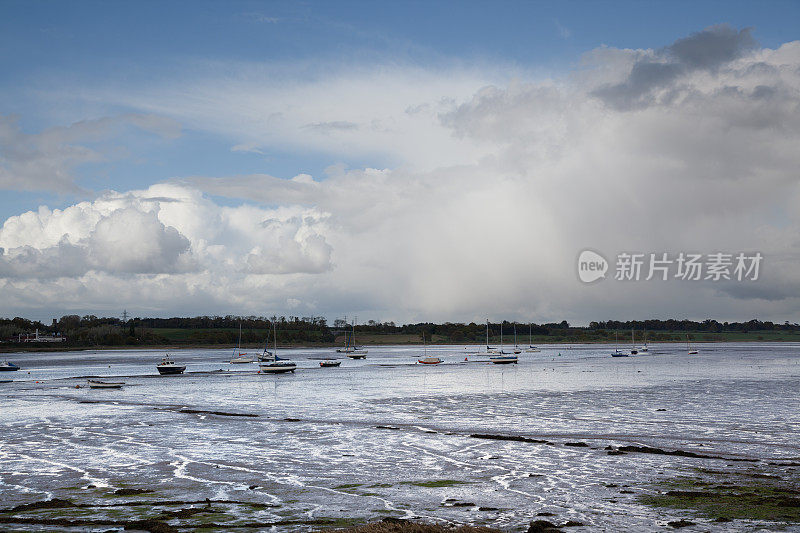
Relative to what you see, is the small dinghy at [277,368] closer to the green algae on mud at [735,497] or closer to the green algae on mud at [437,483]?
the green algae on mud at [437,483]

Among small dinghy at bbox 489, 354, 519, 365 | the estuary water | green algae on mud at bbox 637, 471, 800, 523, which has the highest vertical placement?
green algae on mud at bbox 637, 471, 800, 523

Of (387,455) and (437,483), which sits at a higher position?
(437,483)

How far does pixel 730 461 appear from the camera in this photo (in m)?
28.6

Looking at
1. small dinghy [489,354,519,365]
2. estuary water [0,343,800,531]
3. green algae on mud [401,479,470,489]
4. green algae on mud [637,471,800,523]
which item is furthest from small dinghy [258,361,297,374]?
green algae on mud [637,471,800,523]

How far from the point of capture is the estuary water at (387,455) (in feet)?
69.1

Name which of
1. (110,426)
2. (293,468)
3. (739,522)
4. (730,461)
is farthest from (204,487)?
(110,426)

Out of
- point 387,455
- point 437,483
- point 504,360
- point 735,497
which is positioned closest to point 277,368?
point 504,360

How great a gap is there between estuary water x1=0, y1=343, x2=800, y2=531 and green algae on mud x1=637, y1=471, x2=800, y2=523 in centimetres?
76

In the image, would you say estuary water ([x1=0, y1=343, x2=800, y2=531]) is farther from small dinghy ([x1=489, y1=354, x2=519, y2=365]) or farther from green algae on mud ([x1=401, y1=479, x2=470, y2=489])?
small dinghy ([x1=489, y1=354, x2=519, y2=365])

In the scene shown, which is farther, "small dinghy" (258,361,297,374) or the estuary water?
"small dinghy" (258,361,297,374)

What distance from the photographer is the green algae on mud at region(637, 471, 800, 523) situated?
63.1 feet

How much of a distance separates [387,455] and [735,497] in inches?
600

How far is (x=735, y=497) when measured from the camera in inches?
843

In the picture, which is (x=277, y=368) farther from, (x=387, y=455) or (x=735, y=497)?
(x=735, y=497)
